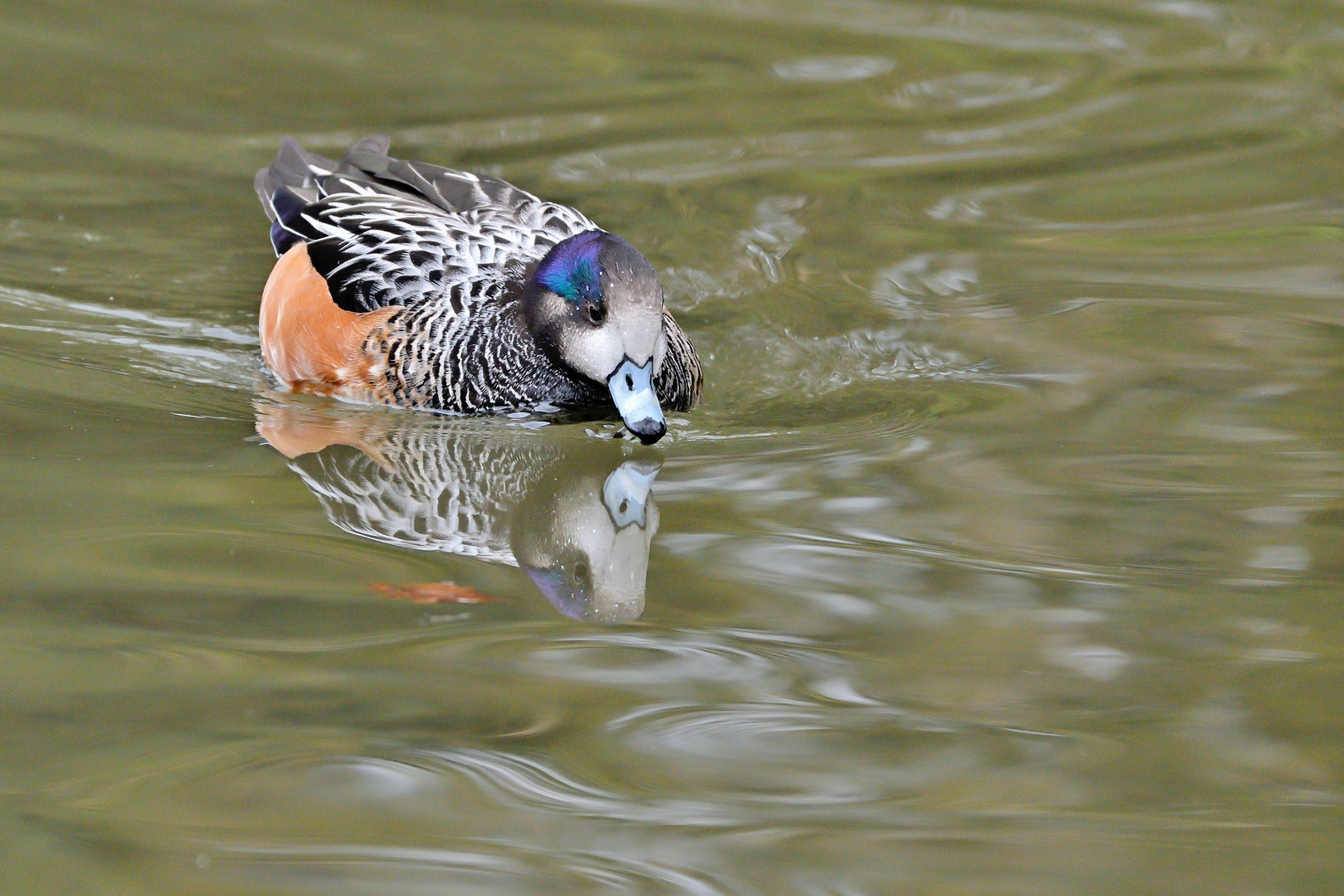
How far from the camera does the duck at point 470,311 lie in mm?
5535

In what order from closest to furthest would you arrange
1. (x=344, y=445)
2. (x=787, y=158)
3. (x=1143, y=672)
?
(x=1143, y=672)
(x=344, y=445)
(x=787, y=158)

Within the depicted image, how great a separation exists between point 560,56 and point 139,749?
744 centimetres

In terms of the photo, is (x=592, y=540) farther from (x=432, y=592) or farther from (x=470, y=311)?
(x=470, y=311)

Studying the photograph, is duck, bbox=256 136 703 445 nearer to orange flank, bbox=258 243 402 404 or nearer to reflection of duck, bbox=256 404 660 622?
orange flank, bbox=258 243 402 404

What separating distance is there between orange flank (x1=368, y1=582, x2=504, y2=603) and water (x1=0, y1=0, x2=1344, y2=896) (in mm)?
29

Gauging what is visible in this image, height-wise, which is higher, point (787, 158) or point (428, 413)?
point (787, 158)

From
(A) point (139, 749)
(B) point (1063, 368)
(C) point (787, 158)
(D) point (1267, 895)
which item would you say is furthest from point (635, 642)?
(C) point (787, 158)

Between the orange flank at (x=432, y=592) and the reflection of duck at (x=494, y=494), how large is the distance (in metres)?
0.20

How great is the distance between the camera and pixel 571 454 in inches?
227

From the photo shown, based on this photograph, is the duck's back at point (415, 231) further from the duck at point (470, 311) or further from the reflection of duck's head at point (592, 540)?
the reflection of duck's head at point (592, 540)

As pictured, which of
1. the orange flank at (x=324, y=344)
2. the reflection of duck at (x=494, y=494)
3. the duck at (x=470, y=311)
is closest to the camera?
the reflection of duck at (x=494, y=494)

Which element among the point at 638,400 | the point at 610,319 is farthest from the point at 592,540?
the point at 610,319

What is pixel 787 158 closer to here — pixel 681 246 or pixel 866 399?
pixel 681 246

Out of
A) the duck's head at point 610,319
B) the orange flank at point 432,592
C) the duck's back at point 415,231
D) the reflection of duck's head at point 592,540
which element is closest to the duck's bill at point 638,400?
the duck's head at point 610,319
